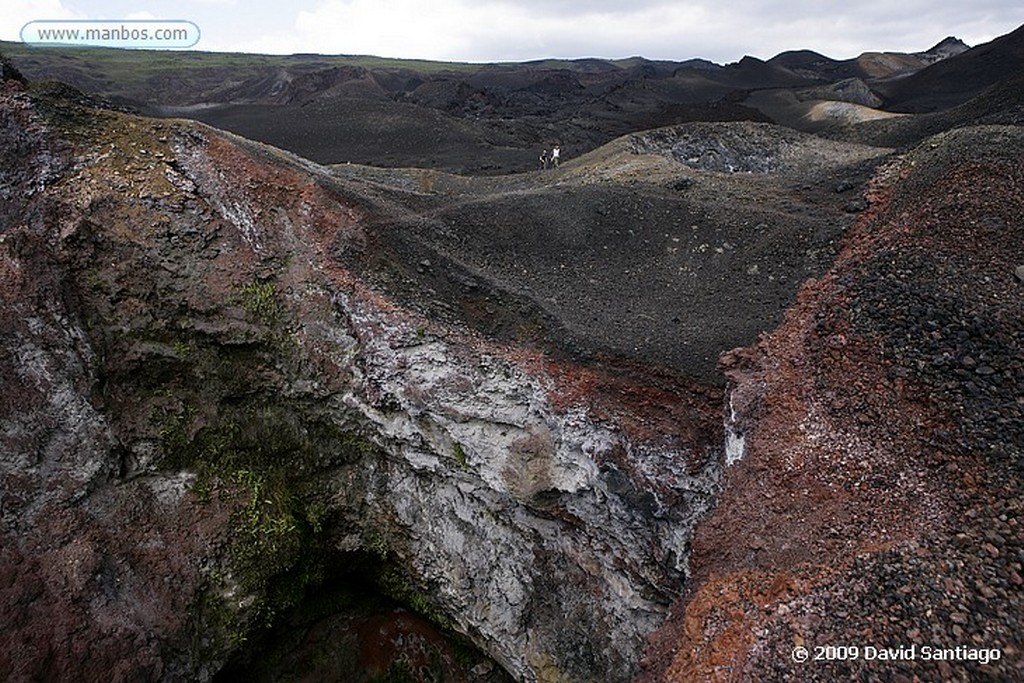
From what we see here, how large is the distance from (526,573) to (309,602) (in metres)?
4.40

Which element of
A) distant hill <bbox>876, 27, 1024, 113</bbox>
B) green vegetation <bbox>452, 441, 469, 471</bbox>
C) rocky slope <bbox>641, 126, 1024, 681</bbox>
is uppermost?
distant hill <bbox>876, 27, 1024, 113</bbox>

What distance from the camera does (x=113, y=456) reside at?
34.4 feet

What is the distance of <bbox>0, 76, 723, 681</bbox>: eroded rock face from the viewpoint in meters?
9.73

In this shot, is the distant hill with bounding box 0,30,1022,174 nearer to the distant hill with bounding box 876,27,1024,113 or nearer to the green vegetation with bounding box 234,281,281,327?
the distant hill with bounding box 876,27,1024,113

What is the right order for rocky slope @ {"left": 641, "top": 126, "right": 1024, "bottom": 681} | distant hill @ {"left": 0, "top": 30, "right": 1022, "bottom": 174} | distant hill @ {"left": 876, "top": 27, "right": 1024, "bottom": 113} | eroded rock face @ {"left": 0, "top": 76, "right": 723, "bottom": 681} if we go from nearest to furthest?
1. rocky slope @ {"left": 641, "top": 126, "right": 1024, "bottom": 681}
2. eroded rock face @ {"left": 0, "top": 76, "right": 723, "bottom": 681}
3. distant hill @ {"left": 0, "top": 30, "right": 1022, "bottom": 174}
4. distant hill @ {"left": 876, "top": 27, "right": 1024, "bottom": 113}

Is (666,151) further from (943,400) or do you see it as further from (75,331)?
A: (75,331)

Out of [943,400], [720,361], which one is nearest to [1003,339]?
[943,400]

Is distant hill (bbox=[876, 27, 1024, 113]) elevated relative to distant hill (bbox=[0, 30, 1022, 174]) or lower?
→ elevated

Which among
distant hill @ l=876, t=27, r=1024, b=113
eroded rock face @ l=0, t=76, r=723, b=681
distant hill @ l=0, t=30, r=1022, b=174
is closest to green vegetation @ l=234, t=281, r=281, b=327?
eroded rock face @ l=0, t=76, r=723, b=681

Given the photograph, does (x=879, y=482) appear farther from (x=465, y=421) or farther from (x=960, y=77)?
(x=960, y=77)

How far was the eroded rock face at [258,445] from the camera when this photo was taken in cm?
973

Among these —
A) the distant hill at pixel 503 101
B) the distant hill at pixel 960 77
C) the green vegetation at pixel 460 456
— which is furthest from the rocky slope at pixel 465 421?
the distant hill at pixel 960 77

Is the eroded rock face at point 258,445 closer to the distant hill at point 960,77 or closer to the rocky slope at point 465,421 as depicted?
the rocky slope at point 465,421

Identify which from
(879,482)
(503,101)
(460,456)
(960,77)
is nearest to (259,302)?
(460,456)
